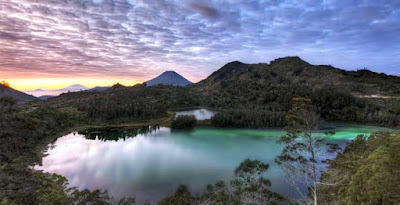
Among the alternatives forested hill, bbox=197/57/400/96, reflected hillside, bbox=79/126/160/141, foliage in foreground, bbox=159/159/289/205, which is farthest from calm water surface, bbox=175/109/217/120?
foliage in foreground, bbox=159/159/289/205

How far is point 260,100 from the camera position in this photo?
4616 inches

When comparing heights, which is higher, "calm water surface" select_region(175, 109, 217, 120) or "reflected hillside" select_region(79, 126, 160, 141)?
"calm water surface" select_region(175, 109, 217, 120)

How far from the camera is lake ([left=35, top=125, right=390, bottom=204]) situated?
2978 centimetres

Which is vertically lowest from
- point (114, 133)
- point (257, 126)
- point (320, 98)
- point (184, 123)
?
point (114, 133)

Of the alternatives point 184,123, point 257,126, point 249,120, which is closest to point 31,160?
point 184,123

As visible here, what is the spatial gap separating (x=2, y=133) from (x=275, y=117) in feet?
246

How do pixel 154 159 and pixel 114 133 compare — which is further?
pixel 114 133

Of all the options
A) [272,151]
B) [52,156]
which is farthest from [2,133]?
[272,151]

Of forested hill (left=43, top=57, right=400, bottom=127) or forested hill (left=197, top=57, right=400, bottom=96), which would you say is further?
forested hill (left=197, top=57, right=400, bottom=96)

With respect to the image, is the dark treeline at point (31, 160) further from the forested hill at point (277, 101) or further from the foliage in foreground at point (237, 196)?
the forested hill at point (277, 101)

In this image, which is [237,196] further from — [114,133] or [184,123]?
[114,133]

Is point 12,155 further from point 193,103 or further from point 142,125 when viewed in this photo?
point 193,103

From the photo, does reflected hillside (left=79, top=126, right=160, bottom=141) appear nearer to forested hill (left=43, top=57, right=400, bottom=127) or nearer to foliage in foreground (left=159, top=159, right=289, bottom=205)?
forested hill (left=43, top=57, right=400, bottom=127)

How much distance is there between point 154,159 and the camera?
4222 cm
